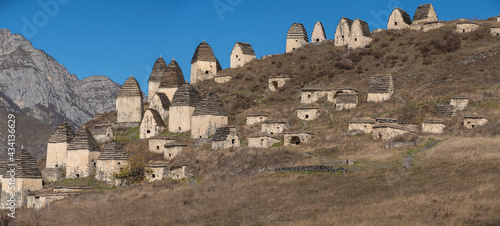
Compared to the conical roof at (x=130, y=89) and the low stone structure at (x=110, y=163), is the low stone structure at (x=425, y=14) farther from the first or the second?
the low stone structure at (x=110, y=163)

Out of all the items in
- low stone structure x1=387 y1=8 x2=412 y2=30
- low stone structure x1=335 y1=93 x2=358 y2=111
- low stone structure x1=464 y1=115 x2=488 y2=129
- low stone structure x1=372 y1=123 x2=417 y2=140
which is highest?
low stone structure x1=387 y1=8 x2=412 y2=30

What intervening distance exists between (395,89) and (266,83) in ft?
44.8

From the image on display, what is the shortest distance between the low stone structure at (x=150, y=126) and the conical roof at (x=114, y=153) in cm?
618

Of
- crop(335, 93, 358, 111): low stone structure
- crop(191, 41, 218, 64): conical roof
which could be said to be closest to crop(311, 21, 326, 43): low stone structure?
crop(191, 41, 218, 64): conical roof

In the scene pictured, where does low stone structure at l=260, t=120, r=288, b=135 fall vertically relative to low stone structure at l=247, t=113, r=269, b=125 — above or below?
below

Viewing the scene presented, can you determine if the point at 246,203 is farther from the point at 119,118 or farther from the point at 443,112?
the point at 119,118

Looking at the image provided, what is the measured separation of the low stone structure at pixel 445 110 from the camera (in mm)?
45656

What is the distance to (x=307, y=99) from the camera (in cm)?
5428

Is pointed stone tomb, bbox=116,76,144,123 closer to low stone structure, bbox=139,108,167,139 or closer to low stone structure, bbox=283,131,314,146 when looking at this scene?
low stone structure, bbox=139,108,167,139

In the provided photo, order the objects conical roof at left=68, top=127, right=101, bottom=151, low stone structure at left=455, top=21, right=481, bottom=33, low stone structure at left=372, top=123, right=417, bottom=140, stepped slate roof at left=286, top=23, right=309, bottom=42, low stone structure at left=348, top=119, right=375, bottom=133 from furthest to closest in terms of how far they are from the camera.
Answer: stepped slate roof at left=286, top=23, right=309, bottom=42 → low stone structure at left=455, top=21, right=481, bottom=33 → conical roof at left=68, top=127, right=101, bottom=151 → low stone structure at left=348, top=119, right=375, bottom=133 → low stone structure at left=372, top=123, right=417, bottom=140

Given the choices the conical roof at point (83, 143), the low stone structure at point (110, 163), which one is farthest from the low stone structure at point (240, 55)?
the low stone structure at point (110, 163)

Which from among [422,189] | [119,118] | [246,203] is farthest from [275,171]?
[119,118]

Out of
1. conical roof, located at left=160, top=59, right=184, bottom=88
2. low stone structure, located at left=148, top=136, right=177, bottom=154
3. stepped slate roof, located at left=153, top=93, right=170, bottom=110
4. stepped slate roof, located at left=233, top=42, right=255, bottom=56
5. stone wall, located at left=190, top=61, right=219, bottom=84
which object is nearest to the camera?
low stone structure, located at left=148, top=136, right=177, bottom=154

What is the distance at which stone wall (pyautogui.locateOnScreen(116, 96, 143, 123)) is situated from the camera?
58.7m
